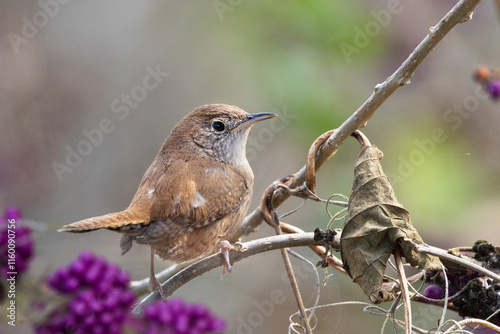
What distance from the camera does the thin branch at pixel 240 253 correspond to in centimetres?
181

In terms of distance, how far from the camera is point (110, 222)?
2.23 meters

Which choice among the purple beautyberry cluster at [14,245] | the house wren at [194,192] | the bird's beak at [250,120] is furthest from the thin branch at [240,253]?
the bird's beak at [250,120]

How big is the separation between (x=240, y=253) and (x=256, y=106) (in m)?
2.76

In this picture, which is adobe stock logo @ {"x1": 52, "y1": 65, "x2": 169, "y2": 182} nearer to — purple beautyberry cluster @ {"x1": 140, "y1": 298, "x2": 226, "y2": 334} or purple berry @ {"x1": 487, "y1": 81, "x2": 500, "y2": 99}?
purple berry @ {"x1": 487, "y1": 81, "x2": 500, "y2": 99}

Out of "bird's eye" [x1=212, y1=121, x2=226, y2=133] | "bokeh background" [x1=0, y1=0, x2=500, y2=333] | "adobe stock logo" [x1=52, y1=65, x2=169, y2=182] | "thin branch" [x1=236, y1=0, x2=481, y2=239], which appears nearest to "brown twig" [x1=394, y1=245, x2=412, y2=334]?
"thin branch" [x1=236, y1=0, x2=481, y2=239]

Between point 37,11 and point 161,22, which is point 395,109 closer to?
point 161,22

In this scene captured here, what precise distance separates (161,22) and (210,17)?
3.39ft

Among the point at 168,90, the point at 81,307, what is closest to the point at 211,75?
the point at 168,90

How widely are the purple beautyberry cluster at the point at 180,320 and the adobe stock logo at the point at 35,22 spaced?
3.77m

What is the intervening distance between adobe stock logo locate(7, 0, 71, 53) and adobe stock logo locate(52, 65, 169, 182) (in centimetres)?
91

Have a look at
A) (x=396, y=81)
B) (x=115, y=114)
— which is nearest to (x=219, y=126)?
(x=396, y=81)

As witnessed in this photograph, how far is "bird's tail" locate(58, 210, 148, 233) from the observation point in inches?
73.3

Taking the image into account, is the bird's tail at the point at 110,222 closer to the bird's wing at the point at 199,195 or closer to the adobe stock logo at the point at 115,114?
the bird's wing at the point at 199,195

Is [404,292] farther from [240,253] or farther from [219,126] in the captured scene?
[219,126]
